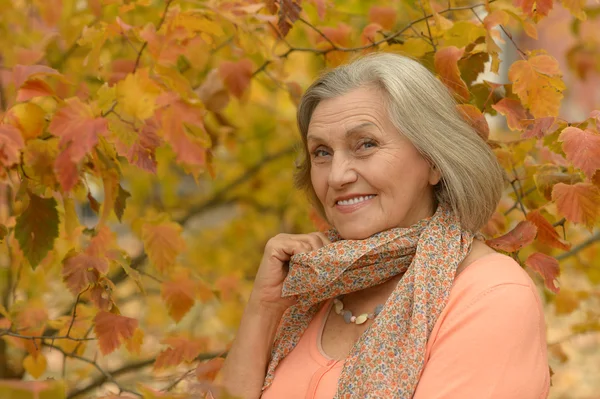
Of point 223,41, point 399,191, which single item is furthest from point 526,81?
point 223,41

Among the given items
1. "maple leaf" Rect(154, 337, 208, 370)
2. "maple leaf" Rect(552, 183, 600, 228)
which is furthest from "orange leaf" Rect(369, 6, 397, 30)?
"maple leaf" Rect(154, 337, 208, 370)

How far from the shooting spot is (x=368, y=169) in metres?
2.07

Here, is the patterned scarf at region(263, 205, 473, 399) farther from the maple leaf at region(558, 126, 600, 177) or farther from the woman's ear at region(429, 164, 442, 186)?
the maple leaf at region(558, 126, 600, 177)

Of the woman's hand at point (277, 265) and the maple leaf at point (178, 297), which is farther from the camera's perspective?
the maple leaf at point (178, 297)

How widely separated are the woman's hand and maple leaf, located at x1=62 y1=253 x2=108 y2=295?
451 mm

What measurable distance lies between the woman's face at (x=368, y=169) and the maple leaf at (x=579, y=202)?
1.10 ft

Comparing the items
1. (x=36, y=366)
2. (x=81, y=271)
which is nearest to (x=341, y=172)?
(x=81, y=271)

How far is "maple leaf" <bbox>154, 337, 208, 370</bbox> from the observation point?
8.35ft

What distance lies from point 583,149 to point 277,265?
0.90 metres

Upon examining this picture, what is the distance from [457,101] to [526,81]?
201 millimetres

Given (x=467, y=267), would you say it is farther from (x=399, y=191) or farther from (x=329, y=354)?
(x=329, y=354)

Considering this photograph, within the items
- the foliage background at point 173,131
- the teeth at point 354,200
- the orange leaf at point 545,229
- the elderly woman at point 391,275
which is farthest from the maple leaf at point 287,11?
the orange leaf at point 545,229

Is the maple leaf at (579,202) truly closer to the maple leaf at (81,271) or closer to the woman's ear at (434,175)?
the woman's ear at (434,175)

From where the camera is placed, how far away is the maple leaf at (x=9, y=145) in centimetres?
173
